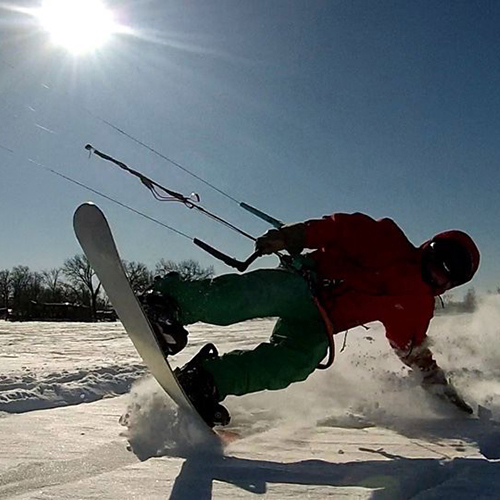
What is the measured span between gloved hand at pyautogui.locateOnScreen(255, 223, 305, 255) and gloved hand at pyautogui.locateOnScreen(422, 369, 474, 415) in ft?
3.86

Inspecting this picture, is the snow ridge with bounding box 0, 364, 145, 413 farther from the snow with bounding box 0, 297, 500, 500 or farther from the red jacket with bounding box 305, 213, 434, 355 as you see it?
the red jacket with bounding box 305, 213, 434, 355

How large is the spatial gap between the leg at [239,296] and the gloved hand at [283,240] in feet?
0.40

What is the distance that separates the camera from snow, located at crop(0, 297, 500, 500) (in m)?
1.71

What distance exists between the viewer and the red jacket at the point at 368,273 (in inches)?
115

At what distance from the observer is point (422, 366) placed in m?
3.34

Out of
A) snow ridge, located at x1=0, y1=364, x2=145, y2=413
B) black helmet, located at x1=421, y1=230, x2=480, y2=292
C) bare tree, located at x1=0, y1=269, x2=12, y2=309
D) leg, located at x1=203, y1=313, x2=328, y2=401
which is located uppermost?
bare tree, located at x1=0, y1=269, x2=12, y2=309

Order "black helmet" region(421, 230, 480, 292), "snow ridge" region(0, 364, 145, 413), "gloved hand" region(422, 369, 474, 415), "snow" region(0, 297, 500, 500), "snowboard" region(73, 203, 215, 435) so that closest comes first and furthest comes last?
"snow" region(0, 297, 500, 500)
"snowboard" region(73, 203, 215, 435)
"black helmet" region(421, 230, 480, 292)
"gloved hand" region(422, 369, 474, 415)
"snow ridge" region(0, 364, 145, 413)

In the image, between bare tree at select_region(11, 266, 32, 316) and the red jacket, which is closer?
the red jacket

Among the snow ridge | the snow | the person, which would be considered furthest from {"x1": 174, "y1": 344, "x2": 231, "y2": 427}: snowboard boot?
the snow ridge

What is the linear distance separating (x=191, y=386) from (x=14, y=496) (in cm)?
115

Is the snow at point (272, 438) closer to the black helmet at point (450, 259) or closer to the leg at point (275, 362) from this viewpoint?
the leg at point (275, 362)

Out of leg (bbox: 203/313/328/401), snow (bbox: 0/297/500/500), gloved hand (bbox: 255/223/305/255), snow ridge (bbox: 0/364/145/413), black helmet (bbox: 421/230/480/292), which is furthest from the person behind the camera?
snow ridge (bbox: 0/364/145/413)

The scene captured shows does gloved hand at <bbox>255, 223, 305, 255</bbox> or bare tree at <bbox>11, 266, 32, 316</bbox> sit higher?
bare tree at <bbox>11, 266, 32, 316</bbox>

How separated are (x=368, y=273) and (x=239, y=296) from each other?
70 centimetres
